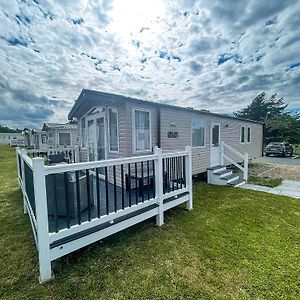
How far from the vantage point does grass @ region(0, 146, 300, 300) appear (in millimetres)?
2115

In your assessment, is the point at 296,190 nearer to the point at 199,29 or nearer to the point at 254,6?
the point at 254,6

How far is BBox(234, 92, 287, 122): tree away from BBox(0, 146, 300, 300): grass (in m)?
30.6

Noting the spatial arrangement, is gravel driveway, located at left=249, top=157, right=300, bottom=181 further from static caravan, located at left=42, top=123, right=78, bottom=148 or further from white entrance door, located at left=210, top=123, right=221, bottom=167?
static caravan, located at left=42, top=123, right=78, bottom=148

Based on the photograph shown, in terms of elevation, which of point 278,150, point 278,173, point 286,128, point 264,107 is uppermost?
point 264,107

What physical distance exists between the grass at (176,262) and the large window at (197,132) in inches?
160

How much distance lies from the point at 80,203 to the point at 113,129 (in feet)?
10.5

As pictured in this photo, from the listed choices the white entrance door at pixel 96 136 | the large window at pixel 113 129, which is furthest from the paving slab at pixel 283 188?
the white entrance door at pixel 96 136

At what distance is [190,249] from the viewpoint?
294 centimetres

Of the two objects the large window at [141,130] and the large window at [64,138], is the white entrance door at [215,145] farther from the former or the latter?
the large window at [64,138]

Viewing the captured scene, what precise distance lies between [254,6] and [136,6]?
3.87 meters

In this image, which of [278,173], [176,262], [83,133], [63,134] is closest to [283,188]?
[278,173]

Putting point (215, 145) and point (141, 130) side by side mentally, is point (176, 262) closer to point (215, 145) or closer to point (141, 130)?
point (141, 130)

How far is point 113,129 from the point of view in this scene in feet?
19.8

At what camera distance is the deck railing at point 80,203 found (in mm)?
2207
